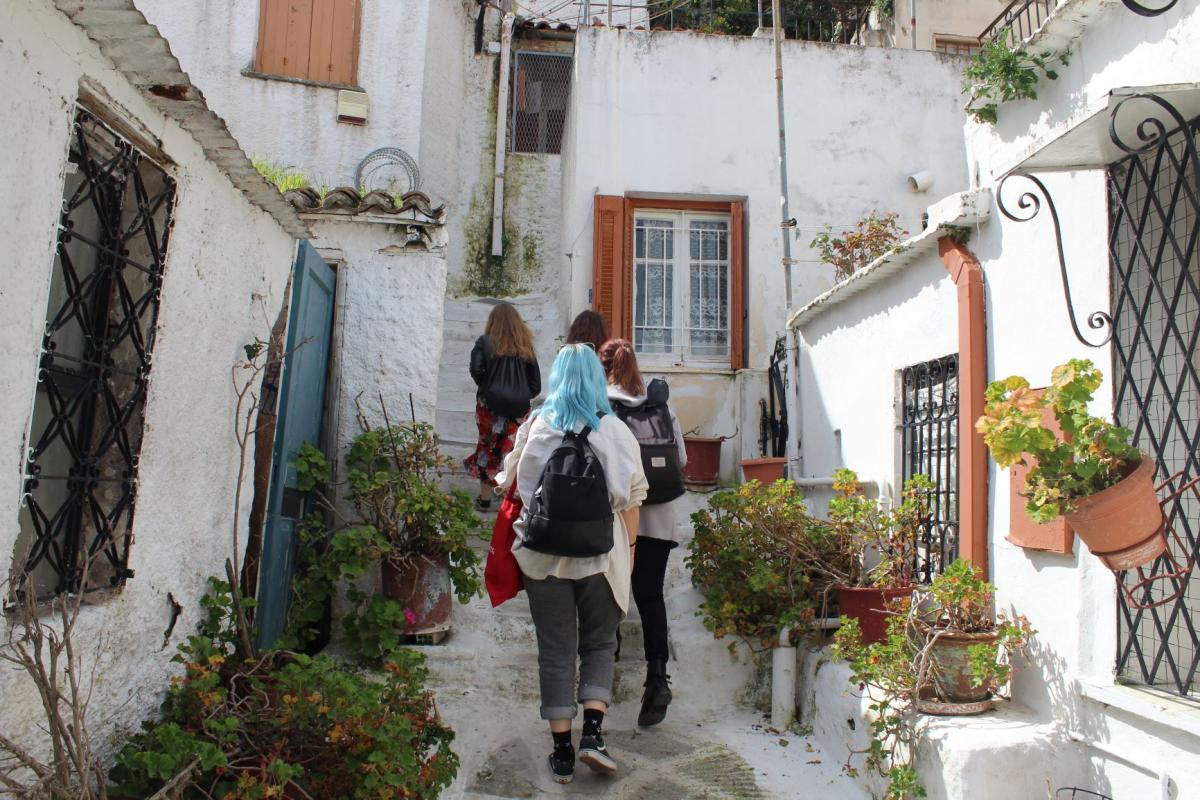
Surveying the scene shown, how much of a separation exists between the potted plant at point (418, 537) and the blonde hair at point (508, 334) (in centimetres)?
133

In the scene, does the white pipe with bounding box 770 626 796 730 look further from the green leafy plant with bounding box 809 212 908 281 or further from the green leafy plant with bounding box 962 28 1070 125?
the green leafy plant with bounding box 809 212 908 281

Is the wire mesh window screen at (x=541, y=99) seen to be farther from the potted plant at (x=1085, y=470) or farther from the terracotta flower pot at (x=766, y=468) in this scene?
the potted plant at (x=1085, y=470)

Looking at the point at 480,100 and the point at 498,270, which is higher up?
the point at 480,100

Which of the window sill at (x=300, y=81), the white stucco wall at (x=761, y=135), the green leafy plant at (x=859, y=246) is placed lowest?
the green leafy plant at (x=859, y=246)

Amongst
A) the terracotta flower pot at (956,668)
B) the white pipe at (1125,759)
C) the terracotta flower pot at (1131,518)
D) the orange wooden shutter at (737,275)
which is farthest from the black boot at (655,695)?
the orange wooden shutter at (737,275)

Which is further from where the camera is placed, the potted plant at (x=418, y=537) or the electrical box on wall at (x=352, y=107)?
the electrical box on wall at (x=352, y=107)

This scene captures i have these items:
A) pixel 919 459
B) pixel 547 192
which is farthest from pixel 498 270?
pixel 919 459

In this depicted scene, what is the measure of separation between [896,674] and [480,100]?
32.3ft

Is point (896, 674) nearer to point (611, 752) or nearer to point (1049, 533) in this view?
point (1049, 533)

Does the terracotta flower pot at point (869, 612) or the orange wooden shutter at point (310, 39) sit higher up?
the orange wooden shutter at point (310, 39)

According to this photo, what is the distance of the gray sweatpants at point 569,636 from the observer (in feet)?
12.6

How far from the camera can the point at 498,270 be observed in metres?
11.4

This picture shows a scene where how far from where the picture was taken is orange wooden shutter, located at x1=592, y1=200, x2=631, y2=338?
8.88 m

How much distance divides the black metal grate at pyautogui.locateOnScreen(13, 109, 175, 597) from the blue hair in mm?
1532
